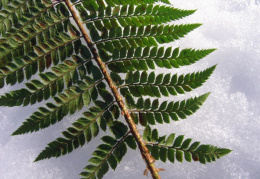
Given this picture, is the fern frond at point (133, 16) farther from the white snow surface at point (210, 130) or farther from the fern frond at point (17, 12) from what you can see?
the white snow surface at point (210, 130)

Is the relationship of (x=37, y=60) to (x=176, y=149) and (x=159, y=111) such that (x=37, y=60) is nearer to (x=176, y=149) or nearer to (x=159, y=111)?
(x=159, y=111)

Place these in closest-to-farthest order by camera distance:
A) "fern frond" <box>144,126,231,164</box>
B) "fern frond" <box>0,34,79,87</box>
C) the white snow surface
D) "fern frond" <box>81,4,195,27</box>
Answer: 1. "fern frond" <box>144,126,231,164</box>
2. "fern frond" <box>0,34,79,87</box>
3. "fern frond" <box>81,4,195,27</box>
4. the white snow surface

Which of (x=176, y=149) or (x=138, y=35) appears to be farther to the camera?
(x=138, y=35)

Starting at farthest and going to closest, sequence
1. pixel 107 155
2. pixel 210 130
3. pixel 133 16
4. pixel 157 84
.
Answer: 1. pixel 210 130
2. pixel 133 16
3. pixel 157 84
4. pixel 107 155

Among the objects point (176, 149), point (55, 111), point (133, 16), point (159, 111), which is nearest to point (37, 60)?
point (55, 111)

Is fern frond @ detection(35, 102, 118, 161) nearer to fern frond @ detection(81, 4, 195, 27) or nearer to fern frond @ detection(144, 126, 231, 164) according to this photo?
fern frond @ detection(144, 126, 231, 164)

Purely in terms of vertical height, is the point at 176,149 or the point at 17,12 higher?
the point at 17,12

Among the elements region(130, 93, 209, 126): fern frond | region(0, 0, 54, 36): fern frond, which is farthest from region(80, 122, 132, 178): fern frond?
region(0, 0, 54, 36): fern frond

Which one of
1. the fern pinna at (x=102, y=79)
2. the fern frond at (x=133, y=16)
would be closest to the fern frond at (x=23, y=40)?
the fern pinna at (x=102, y=79)
